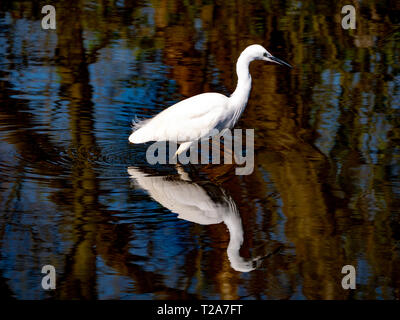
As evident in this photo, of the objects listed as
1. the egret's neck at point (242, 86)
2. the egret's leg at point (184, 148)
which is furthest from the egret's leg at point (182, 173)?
the egret's neck at point (242, 86)

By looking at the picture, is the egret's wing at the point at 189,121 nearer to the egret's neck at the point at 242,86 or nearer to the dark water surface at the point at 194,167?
the egret's neck at the point at 242,86

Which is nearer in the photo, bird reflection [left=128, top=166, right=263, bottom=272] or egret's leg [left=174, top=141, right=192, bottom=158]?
bird reflection [left=128, top=166, right=263, bottom=272]

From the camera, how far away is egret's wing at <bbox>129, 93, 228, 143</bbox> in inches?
231

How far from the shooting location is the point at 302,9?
10.2m

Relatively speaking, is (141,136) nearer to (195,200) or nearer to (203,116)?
(203,116)

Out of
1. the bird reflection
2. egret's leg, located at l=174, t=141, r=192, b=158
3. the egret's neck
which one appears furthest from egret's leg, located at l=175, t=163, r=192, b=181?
the egret's neck

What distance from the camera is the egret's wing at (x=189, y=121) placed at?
5871mm

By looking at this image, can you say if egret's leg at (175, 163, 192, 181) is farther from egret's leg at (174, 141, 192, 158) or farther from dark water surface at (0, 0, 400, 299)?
egret's leg at (174, 141, 192, 158)

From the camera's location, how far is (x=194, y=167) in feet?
18.9

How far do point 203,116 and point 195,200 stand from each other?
0.91 meters

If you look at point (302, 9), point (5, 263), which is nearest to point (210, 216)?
point (5, 263)

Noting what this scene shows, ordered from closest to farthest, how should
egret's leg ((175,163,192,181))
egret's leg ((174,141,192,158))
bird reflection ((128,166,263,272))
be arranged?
1. bird reflection ((128,166,263,272))
2. egret's leg ((175,163,192,181))
3. egret's leg ((174,141,192,158))
